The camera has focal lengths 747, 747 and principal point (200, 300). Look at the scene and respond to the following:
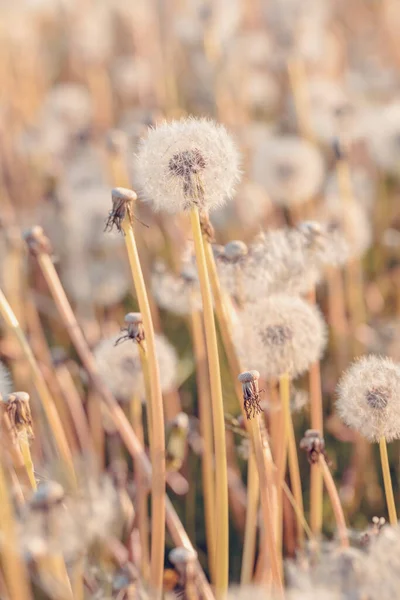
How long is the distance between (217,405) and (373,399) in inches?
8.2

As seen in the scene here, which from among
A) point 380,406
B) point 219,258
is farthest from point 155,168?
point 380,406

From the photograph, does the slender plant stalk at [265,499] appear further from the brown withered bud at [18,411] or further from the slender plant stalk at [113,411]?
the brown withered bud at [18,411]

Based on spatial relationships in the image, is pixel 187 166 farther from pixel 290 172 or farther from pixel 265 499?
pixel 290 172

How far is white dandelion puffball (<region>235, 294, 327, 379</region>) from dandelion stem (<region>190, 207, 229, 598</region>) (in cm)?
17

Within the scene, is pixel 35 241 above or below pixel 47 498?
above

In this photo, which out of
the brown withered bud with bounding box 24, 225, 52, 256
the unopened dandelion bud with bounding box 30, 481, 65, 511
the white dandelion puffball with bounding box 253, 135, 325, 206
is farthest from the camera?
the white dandelion puffball with bounding box 253, 135, 325, 206

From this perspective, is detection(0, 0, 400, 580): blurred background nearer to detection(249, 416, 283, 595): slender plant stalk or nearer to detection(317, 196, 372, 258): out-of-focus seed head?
detection(317, 196, 372, 258): out-of-focus seed head

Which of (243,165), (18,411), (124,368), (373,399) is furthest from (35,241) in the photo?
(243,165)

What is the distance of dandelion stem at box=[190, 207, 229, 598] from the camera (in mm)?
955

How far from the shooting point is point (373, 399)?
39.1 inches

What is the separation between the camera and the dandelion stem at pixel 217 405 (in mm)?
955

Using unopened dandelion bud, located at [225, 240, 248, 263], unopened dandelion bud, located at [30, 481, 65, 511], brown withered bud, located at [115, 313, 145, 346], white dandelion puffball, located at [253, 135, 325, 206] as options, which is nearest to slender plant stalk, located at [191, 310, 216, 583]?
unopened dandelion bud, located at [225, 240, 248, 263]

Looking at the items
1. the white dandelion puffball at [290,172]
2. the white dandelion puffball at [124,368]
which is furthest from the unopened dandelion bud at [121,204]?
the white dandelion puffball at [290,172]

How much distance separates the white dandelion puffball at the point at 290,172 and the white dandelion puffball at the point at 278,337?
3.83 feet
